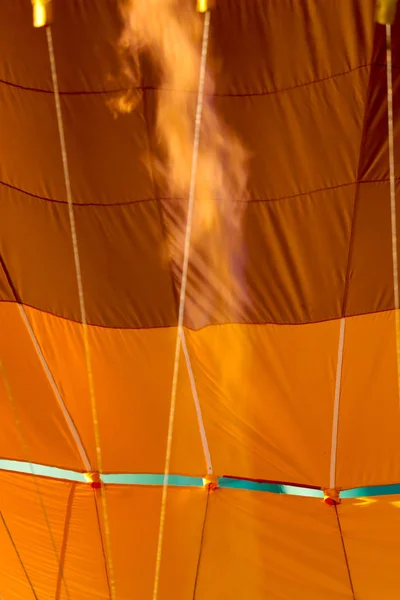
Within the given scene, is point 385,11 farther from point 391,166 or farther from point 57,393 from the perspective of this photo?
point 57,393

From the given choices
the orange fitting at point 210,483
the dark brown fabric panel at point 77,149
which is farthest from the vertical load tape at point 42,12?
the orange fitting at point 210,483

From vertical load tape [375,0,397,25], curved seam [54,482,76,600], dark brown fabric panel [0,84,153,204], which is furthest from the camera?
curved seam [54,482,76,600]

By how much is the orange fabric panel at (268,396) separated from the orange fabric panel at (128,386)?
0.08 meters

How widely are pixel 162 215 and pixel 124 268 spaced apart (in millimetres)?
223

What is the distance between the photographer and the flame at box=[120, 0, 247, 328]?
2035 millimetres

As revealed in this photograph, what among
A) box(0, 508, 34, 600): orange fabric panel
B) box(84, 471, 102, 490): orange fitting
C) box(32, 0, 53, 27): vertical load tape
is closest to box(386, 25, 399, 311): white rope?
box(32, 0, 53, 27): vertical load tape

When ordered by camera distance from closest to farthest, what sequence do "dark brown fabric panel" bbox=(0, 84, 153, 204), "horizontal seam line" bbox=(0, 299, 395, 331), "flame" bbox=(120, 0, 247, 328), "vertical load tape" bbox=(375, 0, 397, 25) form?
1. "vertical load tape" bbox=(375, 0, 397, 25)
2. "flame" bbox=(120, 0, 247, 328)
3. "dark brown fabric panel" bbox=(0, 84, 153, 204)
4. "horizontal seam line" bbox=(0, 299, 395, 331)

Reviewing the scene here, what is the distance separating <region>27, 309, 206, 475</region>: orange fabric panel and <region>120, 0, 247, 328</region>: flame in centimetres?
24

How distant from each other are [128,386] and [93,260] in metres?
0.46

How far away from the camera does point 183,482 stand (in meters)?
2.45

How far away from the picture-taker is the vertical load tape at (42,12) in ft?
6.50

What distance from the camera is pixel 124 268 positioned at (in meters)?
2.34

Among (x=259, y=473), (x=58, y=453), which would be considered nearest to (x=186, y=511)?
(x=259, y=473)

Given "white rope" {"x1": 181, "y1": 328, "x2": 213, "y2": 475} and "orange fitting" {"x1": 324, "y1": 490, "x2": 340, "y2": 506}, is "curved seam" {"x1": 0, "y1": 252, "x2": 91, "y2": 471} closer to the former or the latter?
"white rope" {"x1": 181, "y1": 328, "x2": 213, "y2": 475}
